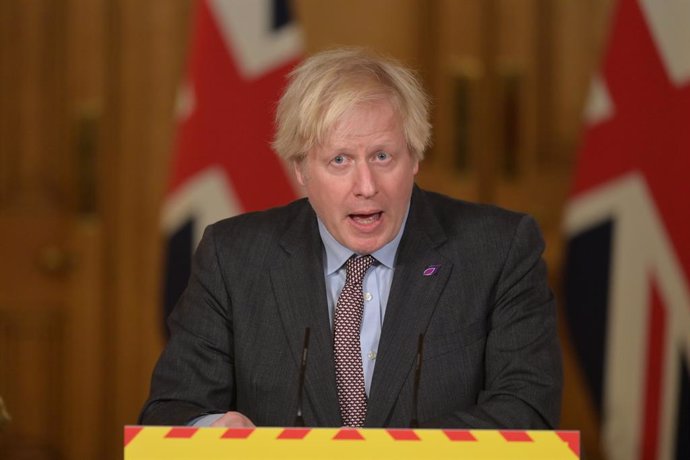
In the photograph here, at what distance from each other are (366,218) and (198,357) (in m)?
0.44

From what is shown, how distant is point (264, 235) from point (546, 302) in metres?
0.61

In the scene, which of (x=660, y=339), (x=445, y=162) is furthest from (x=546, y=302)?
(x=445, y=162)

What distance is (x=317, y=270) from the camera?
238 cm

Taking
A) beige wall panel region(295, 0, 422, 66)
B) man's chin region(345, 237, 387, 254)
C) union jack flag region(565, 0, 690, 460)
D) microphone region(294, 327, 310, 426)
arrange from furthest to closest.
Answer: beige wall panel region(295, 0, 422, 66) < union jack flag region(565, 0, 690, 460) < man's chin region(345, 237, 387, 254) < microphone region(294, 327, 310, 426)

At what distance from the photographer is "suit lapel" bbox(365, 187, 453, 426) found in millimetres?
2230

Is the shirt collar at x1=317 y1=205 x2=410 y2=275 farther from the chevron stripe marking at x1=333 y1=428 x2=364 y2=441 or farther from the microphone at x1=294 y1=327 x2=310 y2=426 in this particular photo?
the chevron stripe marking at x1=333 y1=428 x2=364 y2=441

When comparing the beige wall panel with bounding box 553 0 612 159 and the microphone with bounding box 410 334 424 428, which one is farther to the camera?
the beige wall panel with bounding box 553 0 612 159

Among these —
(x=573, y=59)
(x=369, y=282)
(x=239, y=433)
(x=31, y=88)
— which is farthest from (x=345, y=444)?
(x=31, y=88)

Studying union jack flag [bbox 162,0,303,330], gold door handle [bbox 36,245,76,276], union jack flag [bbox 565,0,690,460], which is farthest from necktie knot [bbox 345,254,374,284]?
gold door handle [bbox 36,245,76,276]

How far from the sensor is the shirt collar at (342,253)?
238cm

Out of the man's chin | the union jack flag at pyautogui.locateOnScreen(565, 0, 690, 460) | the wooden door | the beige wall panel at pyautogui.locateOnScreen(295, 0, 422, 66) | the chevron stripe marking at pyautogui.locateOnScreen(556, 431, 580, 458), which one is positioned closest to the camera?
the chevron stripe marking at pyautogui.locateOnScreen(556, 431, 580, 458)

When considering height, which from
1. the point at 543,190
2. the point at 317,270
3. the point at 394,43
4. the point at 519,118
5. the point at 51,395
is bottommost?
the point at 51,395

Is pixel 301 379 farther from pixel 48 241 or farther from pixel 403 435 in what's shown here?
pixel 48 241

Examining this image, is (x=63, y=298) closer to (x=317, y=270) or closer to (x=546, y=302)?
(x=317, y=270)
